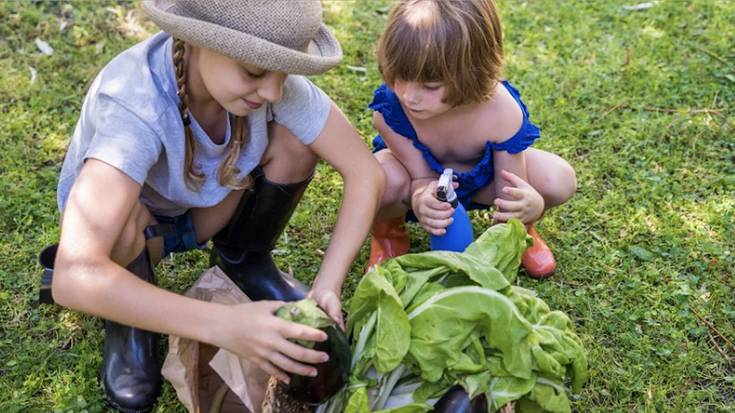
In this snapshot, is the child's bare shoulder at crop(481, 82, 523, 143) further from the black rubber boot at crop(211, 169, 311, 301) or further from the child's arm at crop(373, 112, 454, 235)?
the black rubber boot at crop(211, 169, 311, 301)

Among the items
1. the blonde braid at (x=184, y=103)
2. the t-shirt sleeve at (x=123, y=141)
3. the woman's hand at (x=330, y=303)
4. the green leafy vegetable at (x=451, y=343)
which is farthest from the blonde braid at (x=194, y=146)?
the green leafy vegetable at (x=451, y=343)

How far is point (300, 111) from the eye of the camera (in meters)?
2.25

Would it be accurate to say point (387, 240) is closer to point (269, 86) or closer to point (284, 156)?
point (284, 156)

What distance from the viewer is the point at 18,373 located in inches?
94.4

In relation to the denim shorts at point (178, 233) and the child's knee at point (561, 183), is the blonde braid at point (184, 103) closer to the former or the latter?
the denim shorts at point (178, 233)

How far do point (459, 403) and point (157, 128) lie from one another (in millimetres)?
974

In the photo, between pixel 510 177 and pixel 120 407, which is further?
pixel 510 177

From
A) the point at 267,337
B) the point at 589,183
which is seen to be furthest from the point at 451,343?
the point at 589,183

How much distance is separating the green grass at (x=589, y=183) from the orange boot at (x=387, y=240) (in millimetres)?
104

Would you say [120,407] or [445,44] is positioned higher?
[445,44]

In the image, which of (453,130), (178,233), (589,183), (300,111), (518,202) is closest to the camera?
(300,111)

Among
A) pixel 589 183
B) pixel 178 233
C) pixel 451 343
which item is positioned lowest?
pixel 589 183

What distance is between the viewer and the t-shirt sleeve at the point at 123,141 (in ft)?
6.20

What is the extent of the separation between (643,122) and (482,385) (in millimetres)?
1930
